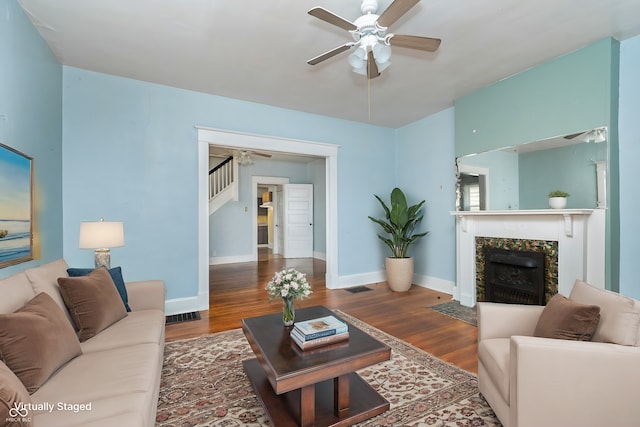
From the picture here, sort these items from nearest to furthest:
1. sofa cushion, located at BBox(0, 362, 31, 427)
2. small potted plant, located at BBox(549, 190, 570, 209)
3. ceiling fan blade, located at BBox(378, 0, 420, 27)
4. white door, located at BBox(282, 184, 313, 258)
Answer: sofa cushion, located at BBox(0, 362, 31, 427), ceiling fan blade, located at BBox(378, 0, 420, 27), small potted plant, located at BBox(549, 190, 570, 209), white door, located at BBox(282, 184, 313, 258)

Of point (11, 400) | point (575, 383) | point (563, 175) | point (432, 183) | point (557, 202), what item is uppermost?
→ point (432, 183)

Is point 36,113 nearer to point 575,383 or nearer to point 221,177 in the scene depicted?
point 575,383

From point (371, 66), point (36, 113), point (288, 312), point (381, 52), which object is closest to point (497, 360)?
point (288, 312)

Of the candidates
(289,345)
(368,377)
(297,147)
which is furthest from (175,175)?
(368,377)

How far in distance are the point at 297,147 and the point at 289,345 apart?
3.22 m

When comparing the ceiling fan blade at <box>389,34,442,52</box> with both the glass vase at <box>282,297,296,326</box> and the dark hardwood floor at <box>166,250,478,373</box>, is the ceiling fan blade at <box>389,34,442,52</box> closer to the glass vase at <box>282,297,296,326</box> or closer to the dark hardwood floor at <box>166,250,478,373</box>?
the glass vase at <box>282,297,296,326</box>

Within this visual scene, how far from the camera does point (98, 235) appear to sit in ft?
8.21

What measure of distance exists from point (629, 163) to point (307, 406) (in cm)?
347

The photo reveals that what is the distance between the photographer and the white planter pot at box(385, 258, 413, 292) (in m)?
4.51

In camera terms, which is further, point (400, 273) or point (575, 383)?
point (400, 273)

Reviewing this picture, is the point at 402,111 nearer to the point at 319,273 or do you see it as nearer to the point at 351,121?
the point at 351,121

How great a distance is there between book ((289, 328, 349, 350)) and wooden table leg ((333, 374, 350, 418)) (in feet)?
0.65

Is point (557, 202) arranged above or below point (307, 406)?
above

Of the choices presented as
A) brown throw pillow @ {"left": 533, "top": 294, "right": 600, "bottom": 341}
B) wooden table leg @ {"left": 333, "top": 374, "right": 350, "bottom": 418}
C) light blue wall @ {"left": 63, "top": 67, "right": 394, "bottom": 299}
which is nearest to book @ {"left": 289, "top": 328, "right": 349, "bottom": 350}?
wooden table leg @ {"left": 333, "top": 374, "right": 350, "bottom": 418}
